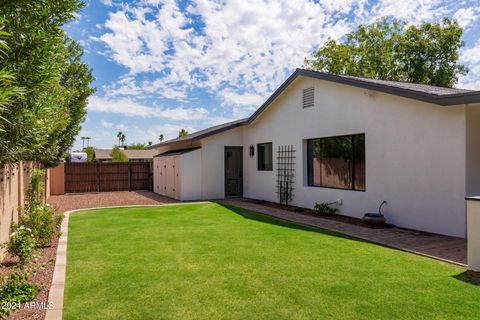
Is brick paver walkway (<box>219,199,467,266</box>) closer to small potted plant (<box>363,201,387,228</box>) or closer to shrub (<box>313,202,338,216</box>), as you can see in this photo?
small potted plant (<box>363,201,387,228</box>)

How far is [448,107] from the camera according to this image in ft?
26.8

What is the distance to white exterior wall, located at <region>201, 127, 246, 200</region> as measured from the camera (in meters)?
17.4

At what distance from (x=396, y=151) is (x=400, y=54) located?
25.4 meters

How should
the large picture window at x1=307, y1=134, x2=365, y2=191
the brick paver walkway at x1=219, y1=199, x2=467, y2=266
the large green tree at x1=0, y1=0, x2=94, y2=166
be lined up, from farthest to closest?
the large picture window at x1=307, y1=134, x2=365, y2=191 → the brick paver walkway at x1=219, y1=199, x2=467, y2=266 → the large green tree at x1=0, y1=0, x2=94, y2=166

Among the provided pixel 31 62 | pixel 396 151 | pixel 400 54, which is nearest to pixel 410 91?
pixel 396 151

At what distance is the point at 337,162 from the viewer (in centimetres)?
1186

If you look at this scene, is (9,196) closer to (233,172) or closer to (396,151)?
(396,151)

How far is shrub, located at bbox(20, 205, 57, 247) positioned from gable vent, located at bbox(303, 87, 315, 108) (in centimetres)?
931

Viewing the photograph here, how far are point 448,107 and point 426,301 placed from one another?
18.0ft

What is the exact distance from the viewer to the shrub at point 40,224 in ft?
24.4

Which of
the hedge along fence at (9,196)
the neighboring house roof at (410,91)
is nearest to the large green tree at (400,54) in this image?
the neighboring house roof at (410,91)

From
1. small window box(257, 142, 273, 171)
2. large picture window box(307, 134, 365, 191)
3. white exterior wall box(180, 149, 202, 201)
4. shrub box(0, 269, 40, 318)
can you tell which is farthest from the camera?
white exterior wall box(180, 149, 202, 201)

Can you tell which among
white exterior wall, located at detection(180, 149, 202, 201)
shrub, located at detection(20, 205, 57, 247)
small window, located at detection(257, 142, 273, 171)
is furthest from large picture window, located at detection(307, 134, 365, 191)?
shrub, located at detection(20, 205, 57, 247)

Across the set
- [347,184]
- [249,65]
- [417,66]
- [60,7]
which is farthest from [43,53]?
[417,66]
